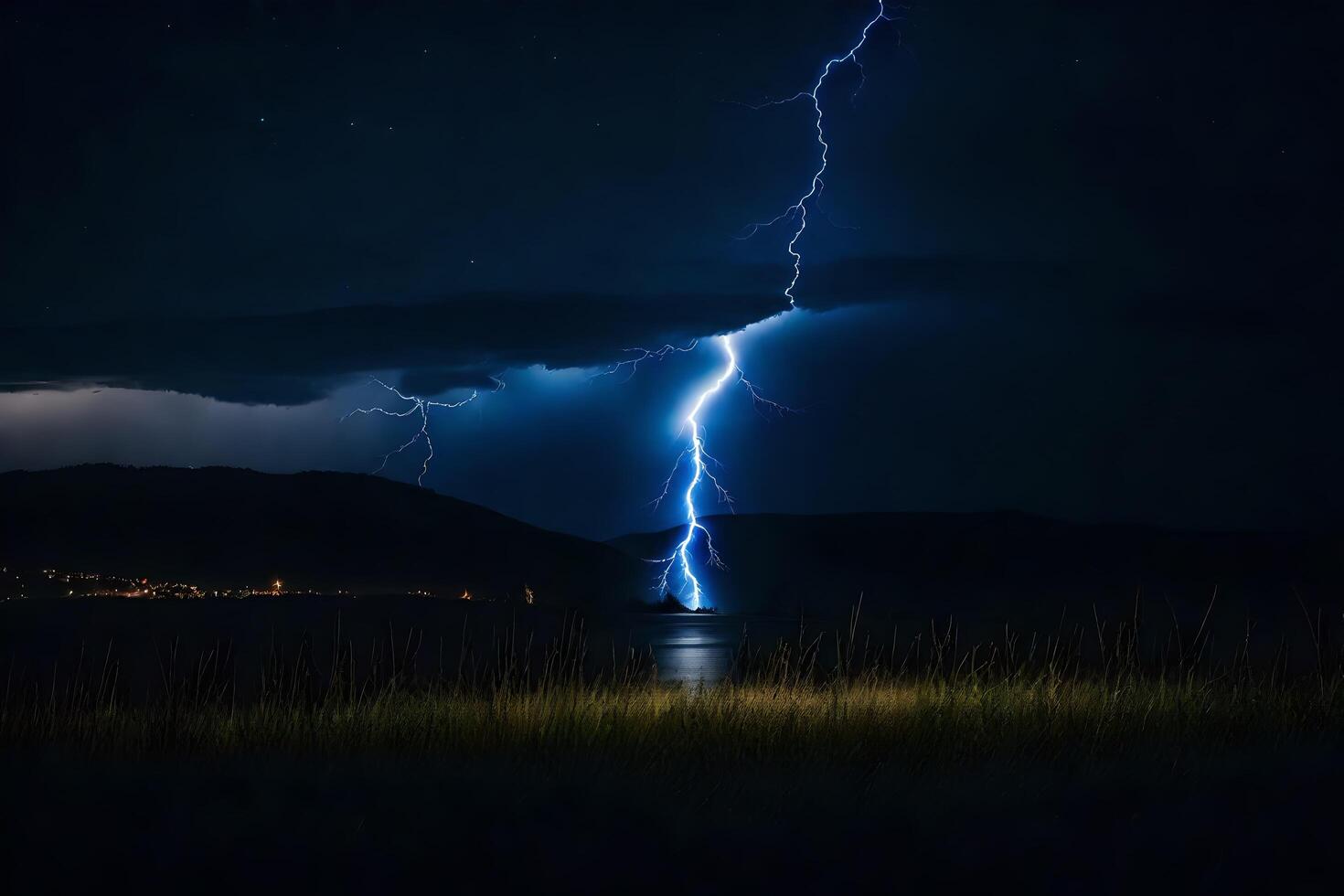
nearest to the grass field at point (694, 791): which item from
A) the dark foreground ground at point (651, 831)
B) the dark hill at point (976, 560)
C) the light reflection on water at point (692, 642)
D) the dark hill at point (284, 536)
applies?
the dark foreground ground at point (651, 831)

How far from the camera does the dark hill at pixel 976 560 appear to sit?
2346 inches

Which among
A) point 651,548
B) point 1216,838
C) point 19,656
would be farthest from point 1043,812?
point 651,548

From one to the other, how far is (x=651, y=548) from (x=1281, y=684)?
6645 centimetres

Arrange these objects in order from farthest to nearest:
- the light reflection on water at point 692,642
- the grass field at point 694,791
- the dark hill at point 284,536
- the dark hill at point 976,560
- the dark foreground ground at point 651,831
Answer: the dark hill at point 976,560 < the dark hill at point 284,536 < the light reflection on water at point 692,642 < the grass field at point 694,791 < the dark foreground ground at point 651,831

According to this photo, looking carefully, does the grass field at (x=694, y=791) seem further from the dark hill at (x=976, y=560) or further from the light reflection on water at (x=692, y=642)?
the dark hill at (x=976, y=560)

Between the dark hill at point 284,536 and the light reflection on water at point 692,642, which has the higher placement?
the dark hill at point 284,536

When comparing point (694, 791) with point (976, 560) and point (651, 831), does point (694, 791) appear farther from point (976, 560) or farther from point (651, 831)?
point (976, 560)

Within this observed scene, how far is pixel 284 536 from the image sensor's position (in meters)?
51.7

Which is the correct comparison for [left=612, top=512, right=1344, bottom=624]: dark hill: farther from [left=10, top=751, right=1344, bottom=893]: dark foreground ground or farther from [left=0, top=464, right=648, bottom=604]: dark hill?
[left=10, top=751, right=1344, bottom=893]: dark foreground ground

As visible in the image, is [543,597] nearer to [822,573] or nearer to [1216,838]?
[822,573]

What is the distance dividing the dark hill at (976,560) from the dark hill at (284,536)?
29.9 feet

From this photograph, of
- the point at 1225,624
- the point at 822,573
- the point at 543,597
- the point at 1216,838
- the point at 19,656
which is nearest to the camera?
the point at 1216,838

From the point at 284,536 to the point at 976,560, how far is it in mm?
36226

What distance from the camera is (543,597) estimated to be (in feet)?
178
